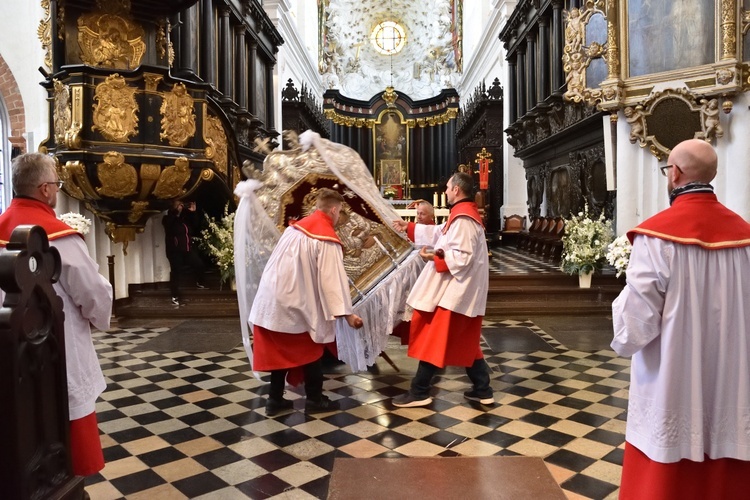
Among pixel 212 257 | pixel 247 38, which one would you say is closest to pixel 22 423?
pixel 212 257

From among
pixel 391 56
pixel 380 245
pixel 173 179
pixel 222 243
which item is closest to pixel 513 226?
pixel 222 243

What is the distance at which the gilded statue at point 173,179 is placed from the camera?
768 cm

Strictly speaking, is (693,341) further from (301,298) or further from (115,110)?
(115,110)

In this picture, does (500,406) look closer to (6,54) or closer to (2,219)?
(2,219)

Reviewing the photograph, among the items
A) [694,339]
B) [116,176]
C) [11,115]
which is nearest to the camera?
[694,339]

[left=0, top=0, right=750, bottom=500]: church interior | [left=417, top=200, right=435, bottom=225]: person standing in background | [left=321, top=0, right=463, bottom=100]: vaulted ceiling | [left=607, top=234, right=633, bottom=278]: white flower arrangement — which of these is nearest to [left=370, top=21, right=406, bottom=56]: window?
[left=321, top=0, right=463, bottom=100]: vaulted ceiling

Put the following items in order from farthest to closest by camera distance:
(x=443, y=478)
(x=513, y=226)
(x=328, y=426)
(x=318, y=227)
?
(x=513, y=226)
(x=318, y=227)
(x=328, y=426)
(x=443, y=478)

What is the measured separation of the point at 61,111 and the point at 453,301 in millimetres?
5752

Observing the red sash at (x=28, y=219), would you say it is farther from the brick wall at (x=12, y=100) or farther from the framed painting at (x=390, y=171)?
the framed painting at (x=390, y=171)

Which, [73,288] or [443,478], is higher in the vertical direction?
[73,288]

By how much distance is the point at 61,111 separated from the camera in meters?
7.36

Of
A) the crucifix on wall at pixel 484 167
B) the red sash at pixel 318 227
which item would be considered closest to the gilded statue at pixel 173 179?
the red sash at pixel 318 227

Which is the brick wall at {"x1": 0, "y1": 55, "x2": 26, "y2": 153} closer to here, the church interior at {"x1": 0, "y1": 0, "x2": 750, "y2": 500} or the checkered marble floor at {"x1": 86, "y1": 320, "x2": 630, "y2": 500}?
the church interior at {"x1": 0, "y1": 0, "x2": 750, "y2": 500}

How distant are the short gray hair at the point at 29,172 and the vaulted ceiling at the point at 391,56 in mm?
26413
